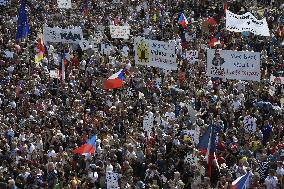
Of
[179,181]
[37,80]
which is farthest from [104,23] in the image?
[179,181]

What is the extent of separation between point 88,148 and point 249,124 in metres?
4.74

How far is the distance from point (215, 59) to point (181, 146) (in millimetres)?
4129

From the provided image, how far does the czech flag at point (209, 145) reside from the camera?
1655cm

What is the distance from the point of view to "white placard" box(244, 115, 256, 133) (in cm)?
1994

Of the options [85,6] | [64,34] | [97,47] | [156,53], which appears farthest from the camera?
[85,6]

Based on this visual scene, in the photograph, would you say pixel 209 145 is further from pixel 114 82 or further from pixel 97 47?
pixel 97 47

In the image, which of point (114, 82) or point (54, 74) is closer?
point (114, 82)

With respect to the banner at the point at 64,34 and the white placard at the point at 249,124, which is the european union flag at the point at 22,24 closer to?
the banner at the point at 64,34

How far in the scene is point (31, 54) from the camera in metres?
27.1

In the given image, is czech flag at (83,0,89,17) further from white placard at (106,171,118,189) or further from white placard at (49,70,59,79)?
white placard at (106,171,118,189)

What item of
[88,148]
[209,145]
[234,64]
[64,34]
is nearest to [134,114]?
[234,64]

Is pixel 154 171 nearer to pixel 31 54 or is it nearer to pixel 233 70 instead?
pixel 233 70

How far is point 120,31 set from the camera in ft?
94.2

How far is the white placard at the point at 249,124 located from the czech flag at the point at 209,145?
309cm
